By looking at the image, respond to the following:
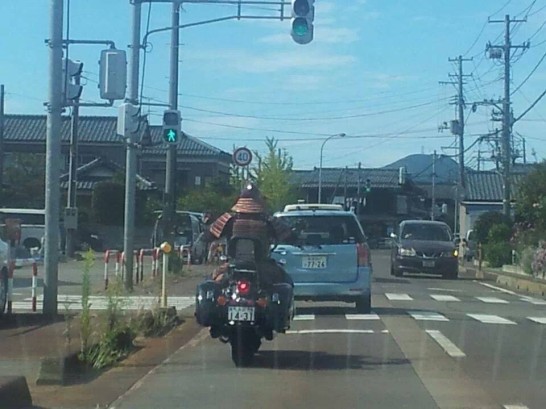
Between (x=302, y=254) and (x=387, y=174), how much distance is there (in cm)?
7851

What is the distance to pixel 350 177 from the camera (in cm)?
9769

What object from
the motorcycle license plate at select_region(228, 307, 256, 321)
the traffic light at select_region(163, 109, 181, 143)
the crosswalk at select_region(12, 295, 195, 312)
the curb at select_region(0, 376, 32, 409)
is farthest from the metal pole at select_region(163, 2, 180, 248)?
→ the curb at select_region(0, 376, 32, 409)

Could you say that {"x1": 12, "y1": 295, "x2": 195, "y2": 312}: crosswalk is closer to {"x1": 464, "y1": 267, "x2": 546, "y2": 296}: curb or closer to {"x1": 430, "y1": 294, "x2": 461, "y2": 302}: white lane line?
{"x1": 430, "y1": 294, "x2": 461, "y2": 302}: white lane line

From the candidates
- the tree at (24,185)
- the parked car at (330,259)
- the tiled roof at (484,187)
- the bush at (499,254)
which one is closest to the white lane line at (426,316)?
the parked car at (330,259)

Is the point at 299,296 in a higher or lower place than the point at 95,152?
lower

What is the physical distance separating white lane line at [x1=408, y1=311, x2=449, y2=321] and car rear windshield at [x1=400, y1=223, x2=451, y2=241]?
17986 mm

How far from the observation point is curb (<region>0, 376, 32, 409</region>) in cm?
964

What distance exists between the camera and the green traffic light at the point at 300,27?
1994 centimetres

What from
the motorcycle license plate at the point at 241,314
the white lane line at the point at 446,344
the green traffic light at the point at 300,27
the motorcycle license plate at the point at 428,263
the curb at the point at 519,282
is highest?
the green traffic light at the point at 300,27

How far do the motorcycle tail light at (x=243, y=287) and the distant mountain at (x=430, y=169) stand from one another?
78.8 meters

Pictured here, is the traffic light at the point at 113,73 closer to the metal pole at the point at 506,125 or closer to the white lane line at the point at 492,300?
the white lane line at the point at 492,300

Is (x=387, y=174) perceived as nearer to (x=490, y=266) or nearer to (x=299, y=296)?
(x=490, y=266)

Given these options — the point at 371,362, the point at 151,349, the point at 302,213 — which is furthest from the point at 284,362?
the point at 302,213

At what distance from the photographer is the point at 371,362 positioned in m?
13.1
